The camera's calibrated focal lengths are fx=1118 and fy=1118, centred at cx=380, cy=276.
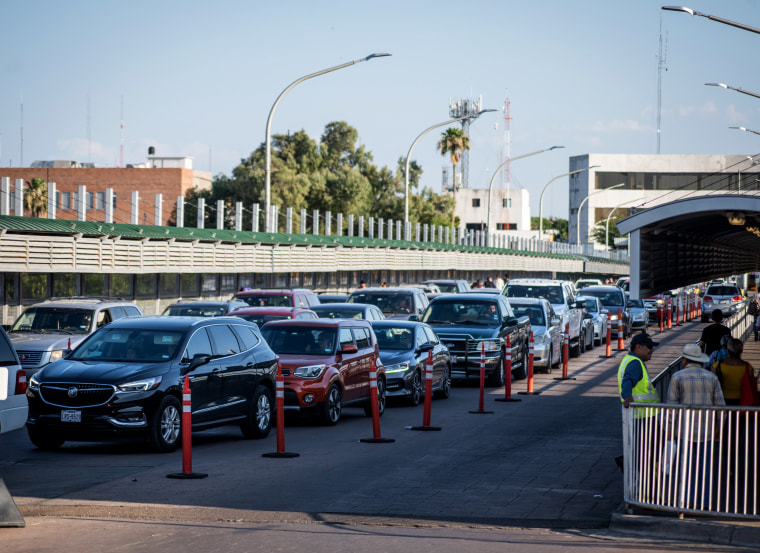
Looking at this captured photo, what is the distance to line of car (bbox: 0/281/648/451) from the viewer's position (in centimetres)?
1379

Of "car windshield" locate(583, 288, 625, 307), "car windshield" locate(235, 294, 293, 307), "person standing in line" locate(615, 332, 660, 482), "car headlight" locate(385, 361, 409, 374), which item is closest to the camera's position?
"person standing in line" locate(615, 332, 660, 482)

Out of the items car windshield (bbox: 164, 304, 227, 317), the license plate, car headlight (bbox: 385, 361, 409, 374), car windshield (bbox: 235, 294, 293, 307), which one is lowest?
the license plate

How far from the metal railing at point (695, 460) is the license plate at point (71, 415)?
6957 mm

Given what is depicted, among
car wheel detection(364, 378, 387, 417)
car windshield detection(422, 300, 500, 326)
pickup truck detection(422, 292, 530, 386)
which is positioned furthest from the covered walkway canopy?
car wheel detection(364, 378, 387, 417)

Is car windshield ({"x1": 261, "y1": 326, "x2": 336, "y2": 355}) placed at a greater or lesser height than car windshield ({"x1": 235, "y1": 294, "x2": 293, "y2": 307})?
lesser

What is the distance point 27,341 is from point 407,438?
8.18 metres

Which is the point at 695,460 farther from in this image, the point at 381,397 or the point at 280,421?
the point at 381,397

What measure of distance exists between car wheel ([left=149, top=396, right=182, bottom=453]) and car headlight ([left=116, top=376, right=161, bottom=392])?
235mm

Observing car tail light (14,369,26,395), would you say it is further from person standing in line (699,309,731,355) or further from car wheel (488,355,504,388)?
car wheel (488,355,504,388)

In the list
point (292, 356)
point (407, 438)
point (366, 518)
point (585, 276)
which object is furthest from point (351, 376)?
point (585, 276)

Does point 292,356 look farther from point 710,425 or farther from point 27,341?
point 710,425

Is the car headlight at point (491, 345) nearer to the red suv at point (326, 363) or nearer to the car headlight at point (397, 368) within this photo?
the car headlight at point (397, 368)

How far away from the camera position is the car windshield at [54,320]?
21.5 meters

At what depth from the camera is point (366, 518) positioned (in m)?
10.1
